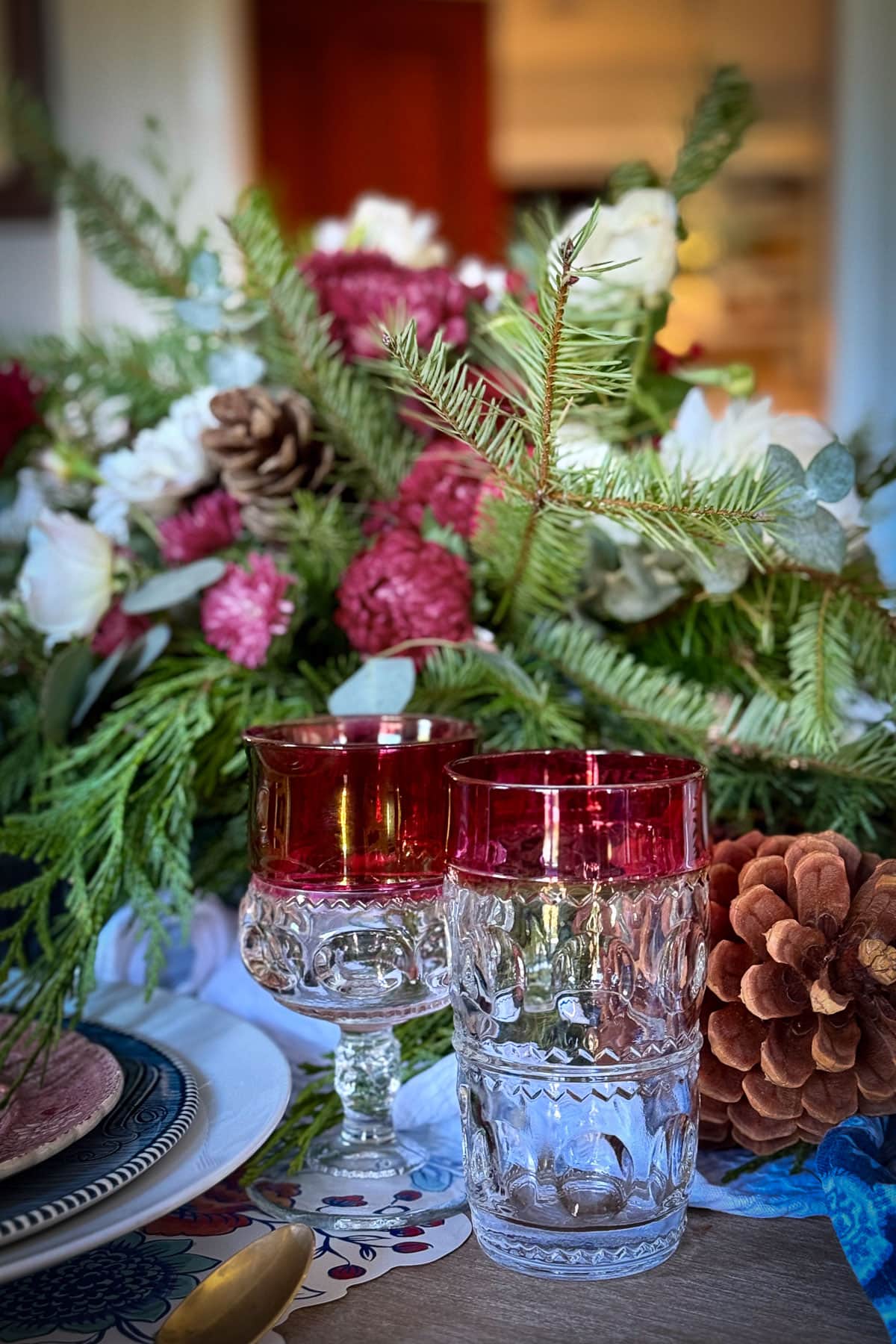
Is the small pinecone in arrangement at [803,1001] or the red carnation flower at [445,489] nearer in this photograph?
the small pinecone in arrangement at [803,1001]

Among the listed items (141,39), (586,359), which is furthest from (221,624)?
(141,39)

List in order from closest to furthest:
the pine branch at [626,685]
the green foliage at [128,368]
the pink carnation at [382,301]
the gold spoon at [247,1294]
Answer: the gold spoon at [247,1294], the pine branch at [626,685], the pink carnation at [382,301], the green foliage at [128,368]

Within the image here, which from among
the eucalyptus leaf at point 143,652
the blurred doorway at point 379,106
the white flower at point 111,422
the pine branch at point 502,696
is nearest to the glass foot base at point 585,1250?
the pine branch at point 502,696

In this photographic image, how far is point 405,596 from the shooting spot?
55cm

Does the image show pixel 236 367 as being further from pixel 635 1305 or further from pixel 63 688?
pixel 635 1305

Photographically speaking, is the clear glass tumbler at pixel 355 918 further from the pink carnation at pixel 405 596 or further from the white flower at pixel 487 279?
the white flower at pixel 487 279

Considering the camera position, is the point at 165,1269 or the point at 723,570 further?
the point at 723,570

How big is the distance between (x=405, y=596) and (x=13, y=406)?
30 centimetres

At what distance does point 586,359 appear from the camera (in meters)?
0.54

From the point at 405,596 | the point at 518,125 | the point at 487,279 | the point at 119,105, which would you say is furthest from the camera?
the point at 518,125

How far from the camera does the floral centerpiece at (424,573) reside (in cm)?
48

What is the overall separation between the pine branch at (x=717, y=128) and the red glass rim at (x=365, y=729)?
319 mm

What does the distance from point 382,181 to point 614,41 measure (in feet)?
5.90

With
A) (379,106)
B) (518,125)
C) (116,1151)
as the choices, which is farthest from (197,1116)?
(518,125)
